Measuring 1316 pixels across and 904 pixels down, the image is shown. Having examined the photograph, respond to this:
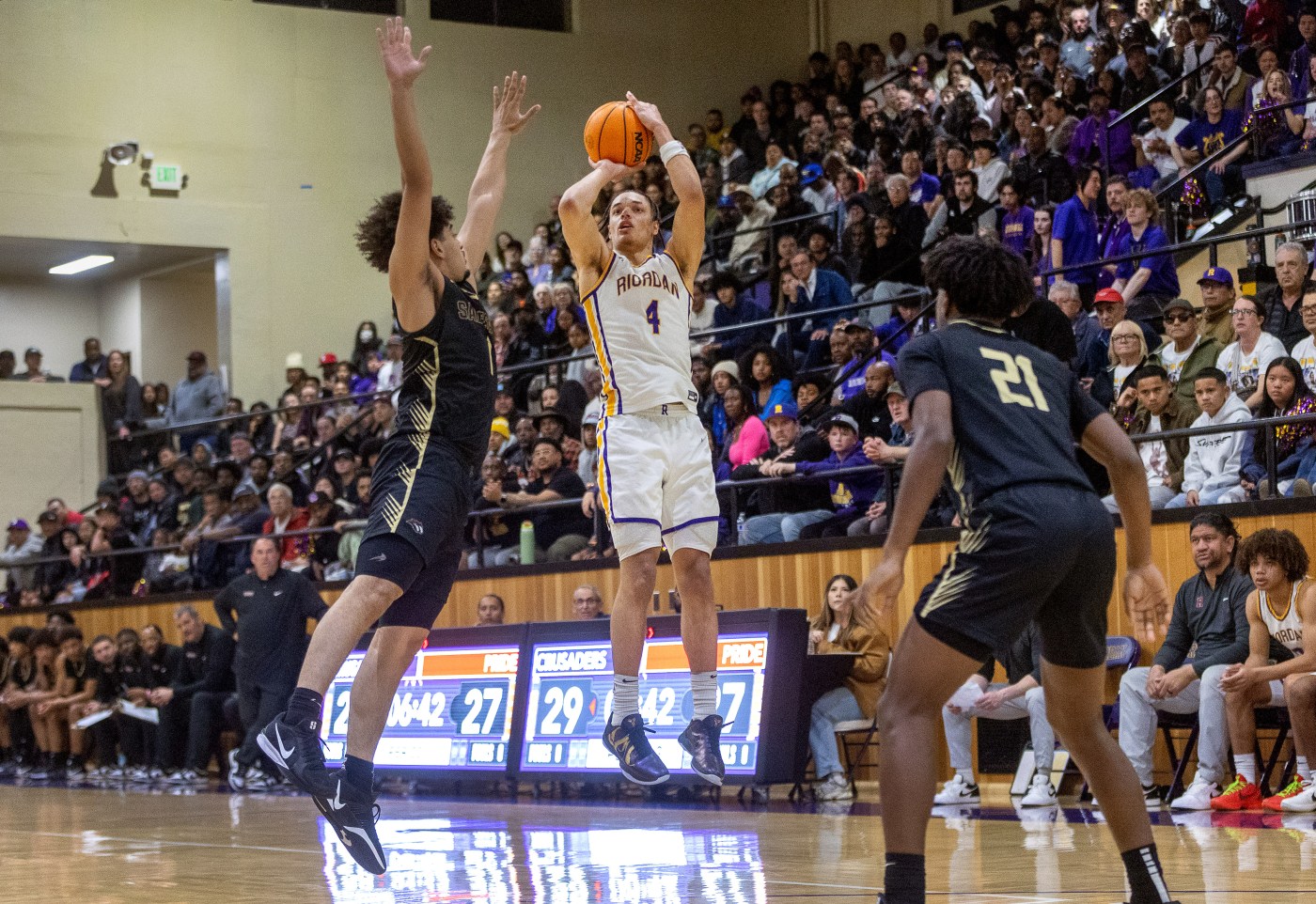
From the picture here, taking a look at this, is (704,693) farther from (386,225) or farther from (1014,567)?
(1014,567)

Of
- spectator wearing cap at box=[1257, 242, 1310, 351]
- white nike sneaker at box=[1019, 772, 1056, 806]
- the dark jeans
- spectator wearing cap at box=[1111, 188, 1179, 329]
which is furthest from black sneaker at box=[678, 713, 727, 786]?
the dark jeans

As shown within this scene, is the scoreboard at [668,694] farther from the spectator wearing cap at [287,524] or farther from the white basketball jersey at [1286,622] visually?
the spectator wearing cap at [287,524]

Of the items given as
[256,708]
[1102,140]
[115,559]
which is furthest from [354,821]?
[115,559]

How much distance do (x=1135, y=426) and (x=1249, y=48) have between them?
5600 millimetres

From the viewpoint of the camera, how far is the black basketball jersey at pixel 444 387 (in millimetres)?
5832

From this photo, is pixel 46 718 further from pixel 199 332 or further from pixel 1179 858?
pixel 1179 858

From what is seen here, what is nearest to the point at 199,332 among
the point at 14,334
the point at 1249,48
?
the point at 14,334

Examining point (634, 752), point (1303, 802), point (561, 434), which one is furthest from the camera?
point (561, 434)

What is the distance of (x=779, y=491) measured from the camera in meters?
12.2

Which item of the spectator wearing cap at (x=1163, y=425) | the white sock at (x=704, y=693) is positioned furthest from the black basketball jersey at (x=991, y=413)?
the spectator wearing cap at (x=1163, y=425)

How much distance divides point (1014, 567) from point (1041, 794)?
563 cm

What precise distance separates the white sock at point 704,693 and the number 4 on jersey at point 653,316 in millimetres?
1387

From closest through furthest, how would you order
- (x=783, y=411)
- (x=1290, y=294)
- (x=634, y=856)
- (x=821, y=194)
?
(x=634, y=856)
(x=1290, y=294)
(x=783, y=411)
(x=821, y=194)

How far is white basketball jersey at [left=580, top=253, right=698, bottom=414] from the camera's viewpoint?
6.64m
